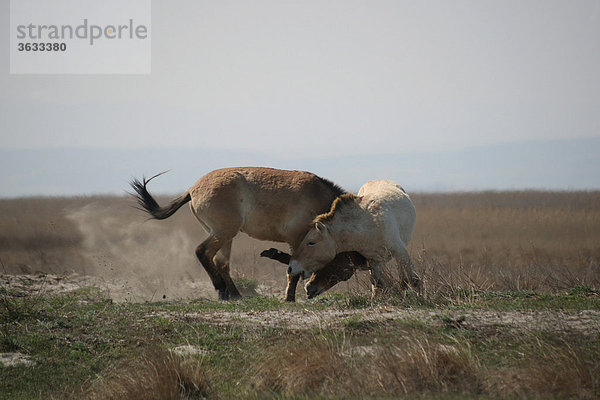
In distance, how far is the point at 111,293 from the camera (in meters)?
13.5

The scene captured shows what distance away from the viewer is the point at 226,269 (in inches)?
486

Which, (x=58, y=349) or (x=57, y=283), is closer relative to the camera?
(x=58, y=349)

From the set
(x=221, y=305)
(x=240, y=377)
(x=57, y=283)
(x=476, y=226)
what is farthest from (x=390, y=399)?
(x=476, y=226)

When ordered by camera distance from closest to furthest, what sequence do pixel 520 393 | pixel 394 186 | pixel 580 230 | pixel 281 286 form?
1. pixel 520 393
2. pixel 394 186
3. pixel 281 286
4. pixel 580 230

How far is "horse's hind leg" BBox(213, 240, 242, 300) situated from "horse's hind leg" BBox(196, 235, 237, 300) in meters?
0.08

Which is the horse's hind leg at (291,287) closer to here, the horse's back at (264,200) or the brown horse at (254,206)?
the brown horse at (254,206)

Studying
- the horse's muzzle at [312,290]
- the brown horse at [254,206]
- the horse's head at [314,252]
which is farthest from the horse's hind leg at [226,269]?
the horse's head at [314,252]

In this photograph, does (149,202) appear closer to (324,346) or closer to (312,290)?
(312,290)

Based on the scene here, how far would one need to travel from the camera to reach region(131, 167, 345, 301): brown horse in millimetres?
11703

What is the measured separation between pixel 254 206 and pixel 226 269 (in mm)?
1289

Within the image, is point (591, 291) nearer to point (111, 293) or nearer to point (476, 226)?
point (111, 293)

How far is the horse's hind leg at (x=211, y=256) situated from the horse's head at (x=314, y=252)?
1.76 meters

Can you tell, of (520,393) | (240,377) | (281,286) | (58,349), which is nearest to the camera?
(520,393)

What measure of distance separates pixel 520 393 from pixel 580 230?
1865cm
